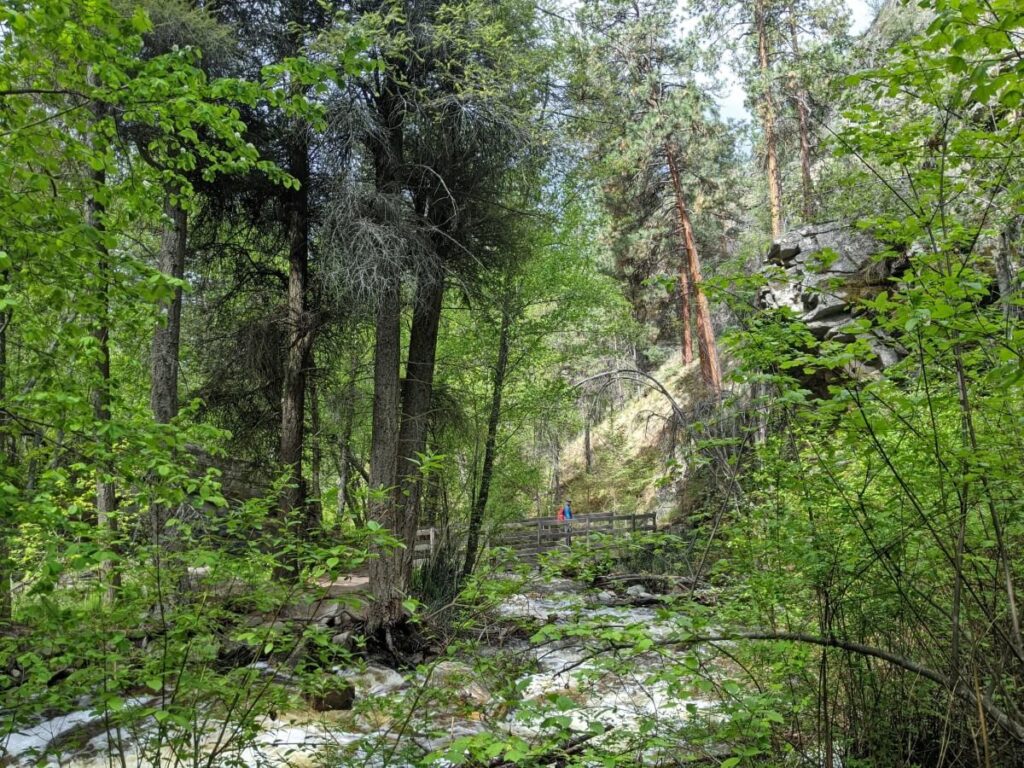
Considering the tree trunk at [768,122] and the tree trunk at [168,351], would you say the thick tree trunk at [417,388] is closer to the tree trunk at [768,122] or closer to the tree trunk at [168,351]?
the tree trunk at [168,351]

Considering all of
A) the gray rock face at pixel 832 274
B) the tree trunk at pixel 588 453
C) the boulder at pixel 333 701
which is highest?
the gray rock face at pixel 832 274

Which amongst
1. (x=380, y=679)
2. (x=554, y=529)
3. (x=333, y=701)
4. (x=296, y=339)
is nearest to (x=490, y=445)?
(x=296, y=339)

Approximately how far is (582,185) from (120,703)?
11222 mm

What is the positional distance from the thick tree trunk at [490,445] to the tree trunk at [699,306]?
206 inches

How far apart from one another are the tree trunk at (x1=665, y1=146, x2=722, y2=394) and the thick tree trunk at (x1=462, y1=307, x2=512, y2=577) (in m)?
5.22

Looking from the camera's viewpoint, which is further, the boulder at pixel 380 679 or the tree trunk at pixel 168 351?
the tree trunk at pixel 168 351

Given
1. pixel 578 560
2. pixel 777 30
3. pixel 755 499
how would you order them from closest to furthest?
1. pixel 578 560
2. pixel 755 499
3. pixel 777 30

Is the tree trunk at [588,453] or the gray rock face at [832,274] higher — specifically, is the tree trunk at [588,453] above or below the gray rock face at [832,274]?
below

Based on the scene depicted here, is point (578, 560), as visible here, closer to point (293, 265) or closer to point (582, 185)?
point (293, 265)

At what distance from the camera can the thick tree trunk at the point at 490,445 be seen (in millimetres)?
9469

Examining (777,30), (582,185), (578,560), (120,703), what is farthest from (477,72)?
(777,30)

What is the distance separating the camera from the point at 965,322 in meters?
2.27

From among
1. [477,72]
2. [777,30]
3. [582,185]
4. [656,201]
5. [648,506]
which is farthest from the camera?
[648,506]

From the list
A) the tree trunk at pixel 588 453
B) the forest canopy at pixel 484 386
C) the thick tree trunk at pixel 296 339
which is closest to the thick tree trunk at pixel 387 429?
the forest canopy at pixel 484 386
